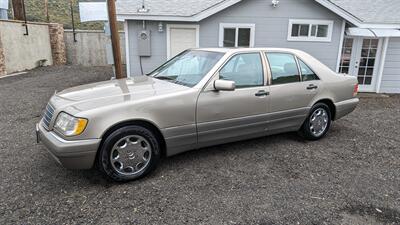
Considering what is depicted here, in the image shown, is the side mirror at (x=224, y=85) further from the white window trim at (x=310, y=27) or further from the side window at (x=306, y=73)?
the white window trim at (x=310, y=27)

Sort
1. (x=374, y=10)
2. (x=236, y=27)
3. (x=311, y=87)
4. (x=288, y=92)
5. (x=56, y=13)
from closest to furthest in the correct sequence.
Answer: (x=288, y=92)
(x=311, y=87)
(x=236, y=27)
(x=374, y=10)
(x=56, y=13)

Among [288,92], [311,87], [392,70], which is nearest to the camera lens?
[288,92]

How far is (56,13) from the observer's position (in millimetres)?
28422

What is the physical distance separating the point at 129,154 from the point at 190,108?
0.95m

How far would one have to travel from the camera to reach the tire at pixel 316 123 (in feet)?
16.8

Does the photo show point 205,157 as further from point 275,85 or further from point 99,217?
point 99,217

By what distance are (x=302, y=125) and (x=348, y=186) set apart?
159cm

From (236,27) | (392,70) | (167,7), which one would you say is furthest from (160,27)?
(392,70)

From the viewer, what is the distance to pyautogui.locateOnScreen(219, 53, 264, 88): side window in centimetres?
425

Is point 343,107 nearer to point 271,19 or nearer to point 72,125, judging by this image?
point 72,125

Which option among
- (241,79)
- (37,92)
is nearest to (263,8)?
(241,79)

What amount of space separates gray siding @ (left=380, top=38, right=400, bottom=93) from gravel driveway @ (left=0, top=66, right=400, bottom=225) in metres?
6.64

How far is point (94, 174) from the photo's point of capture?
3.86 meters

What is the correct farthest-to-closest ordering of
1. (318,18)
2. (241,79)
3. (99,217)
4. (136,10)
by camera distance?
(318,18) → (136,10) → (241,79) → (99,217)
